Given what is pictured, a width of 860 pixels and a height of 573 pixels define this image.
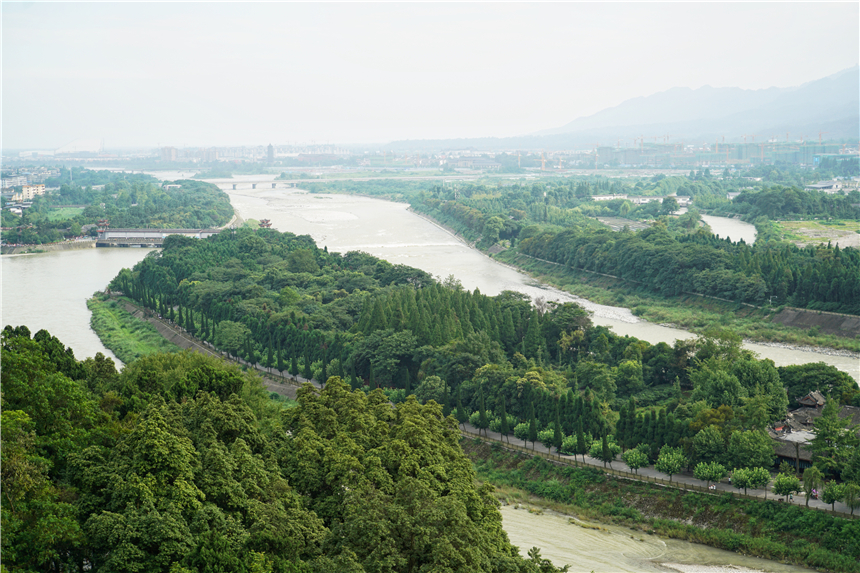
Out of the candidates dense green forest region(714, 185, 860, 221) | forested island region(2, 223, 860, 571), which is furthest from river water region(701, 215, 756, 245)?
forested island region(2, 223, 860, 571)

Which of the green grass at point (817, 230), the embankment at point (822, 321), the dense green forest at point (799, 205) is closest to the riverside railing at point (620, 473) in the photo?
the embankment at point (822, 321)

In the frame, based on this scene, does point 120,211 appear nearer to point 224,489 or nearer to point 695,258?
point 695,258

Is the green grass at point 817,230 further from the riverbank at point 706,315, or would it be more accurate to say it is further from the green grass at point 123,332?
the green grass at point 123,332

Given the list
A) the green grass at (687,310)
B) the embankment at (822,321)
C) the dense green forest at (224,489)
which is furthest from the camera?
the green grass at (687,310)

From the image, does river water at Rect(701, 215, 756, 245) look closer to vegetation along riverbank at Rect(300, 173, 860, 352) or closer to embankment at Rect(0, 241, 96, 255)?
vegetation along riverbank at Rect(300, 173, 860, 352)

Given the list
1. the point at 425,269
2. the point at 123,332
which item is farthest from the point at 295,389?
the point at 425,269

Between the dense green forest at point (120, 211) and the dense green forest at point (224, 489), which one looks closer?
the dense green forest at point (224, 489)
